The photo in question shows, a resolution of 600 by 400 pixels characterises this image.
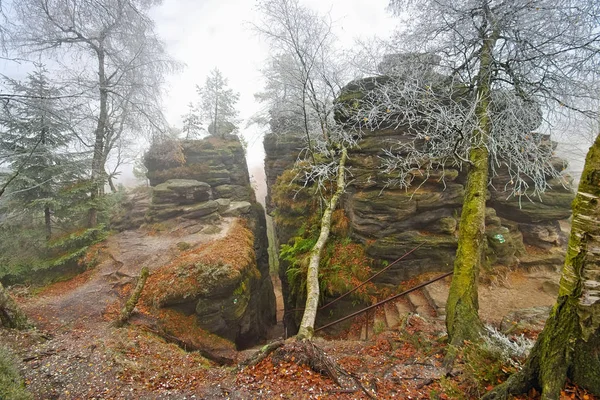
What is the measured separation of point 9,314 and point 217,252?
542cm

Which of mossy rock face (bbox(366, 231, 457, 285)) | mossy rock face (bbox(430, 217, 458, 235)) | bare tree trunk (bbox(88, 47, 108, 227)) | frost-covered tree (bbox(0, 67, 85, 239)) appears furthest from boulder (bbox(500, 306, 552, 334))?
bare tree trunk (bbox(88, 47, 108, 227))

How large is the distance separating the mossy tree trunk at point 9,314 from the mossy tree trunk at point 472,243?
9.42m

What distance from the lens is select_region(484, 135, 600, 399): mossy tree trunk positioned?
72.2 inches

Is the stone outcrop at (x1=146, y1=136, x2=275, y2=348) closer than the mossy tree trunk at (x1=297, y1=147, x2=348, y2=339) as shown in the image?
No

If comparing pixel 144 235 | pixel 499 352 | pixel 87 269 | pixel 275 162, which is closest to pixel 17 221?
pixel 87 269

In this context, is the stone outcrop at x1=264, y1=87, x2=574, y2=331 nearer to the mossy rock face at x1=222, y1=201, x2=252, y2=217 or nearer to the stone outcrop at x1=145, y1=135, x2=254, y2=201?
the mossy rock face at x1=222, y1=201, x2=252, y2=217

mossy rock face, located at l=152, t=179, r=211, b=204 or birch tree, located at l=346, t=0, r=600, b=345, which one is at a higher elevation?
birch tree, located at l=346, t=0, r=600, b=345

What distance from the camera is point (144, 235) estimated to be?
12328 millimetres

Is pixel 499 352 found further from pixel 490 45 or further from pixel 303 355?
pixel 490 45

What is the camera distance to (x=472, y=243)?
456 cm

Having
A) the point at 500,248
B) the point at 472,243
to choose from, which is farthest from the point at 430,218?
the point at 472,243

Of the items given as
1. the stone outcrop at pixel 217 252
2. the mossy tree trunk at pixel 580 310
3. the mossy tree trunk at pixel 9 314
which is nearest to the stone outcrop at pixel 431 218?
the mossy tree trunk at pixel 580 310

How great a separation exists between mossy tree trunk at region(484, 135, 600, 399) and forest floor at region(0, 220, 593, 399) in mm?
154

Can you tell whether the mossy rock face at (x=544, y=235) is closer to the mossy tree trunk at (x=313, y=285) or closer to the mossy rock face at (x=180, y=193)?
the mossy tree trunk at (x=313, y=285)
